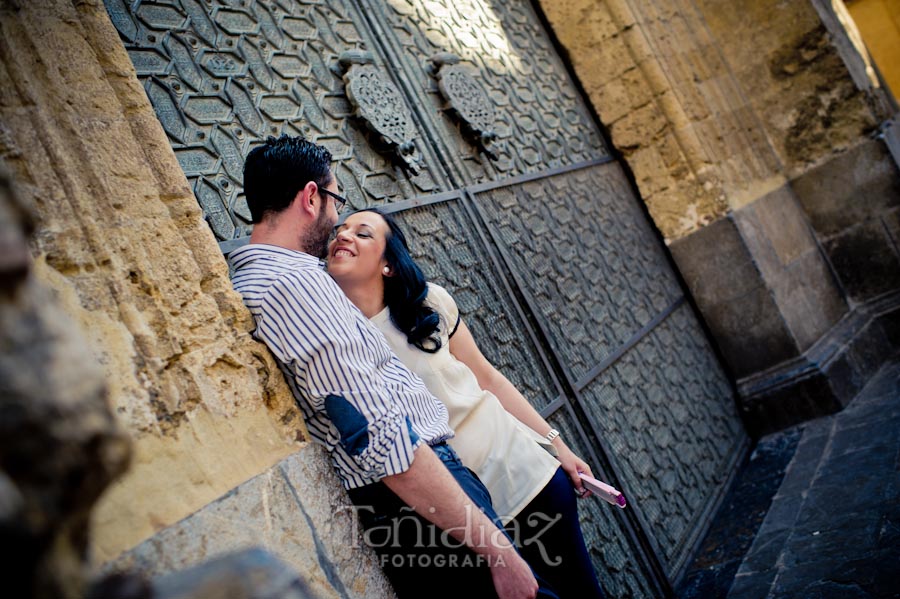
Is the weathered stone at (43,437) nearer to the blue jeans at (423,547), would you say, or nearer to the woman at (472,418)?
the blue jeans at (423,547)

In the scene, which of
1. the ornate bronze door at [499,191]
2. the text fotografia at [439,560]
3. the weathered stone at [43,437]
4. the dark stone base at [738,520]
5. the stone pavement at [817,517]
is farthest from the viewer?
the dark stone base at [738,520]

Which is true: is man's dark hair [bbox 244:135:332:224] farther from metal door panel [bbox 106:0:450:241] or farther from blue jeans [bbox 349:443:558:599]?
blue jeans [bbox 349:443:558:599]

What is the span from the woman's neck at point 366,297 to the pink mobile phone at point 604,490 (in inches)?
33.7

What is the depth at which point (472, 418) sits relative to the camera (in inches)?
75.9

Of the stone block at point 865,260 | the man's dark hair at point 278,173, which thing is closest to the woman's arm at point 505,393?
the man's dark hair at point 278,173

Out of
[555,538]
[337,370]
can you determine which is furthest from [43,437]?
[555,538]

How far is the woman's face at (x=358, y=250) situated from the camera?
1902mm

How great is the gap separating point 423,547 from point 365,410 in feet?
1.40

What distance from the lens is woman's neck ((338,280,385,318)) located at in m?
1.95

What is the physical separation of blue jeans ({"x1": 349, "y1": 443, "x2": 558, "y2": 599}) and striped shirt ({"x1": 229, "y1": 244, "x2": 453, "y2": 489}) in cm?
7

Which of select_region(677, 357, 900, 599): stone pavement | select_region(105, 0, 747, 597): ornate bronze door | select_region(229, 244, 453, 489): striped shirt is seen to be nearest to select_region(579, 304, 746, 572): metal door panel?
select_region(105, 0, 747, 597): ornate bronze door

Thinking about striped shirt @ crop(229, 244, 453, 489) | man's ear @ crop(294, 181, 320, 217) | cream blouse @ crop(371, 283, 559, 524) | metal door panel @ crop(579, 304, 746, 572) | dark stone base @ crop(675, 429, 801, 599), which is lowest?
dark stone base @ crop(675, 429, 801, 599)

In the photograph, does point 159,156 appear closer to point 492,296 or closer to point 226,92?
point 226,92

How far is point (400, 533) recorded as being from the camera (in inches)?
63.8
